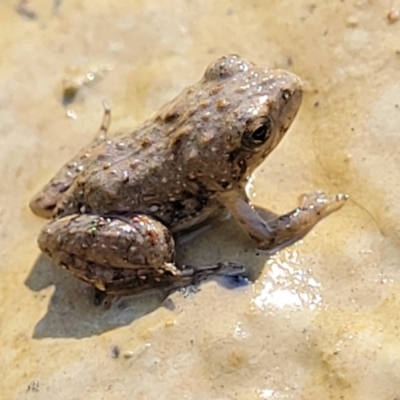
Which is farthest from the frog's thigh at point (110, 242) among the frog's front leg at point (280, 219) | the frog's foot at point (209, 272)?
the frog's front leg at point (280, 219)

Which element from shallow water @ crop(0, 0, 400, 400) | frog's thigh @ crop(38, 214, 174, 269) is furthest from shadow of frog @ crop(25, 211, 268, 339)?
frog's thigh @ crop(38, 214, 174, 269)

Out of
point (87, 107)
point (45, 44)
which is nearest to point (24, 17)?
point (45, 44)

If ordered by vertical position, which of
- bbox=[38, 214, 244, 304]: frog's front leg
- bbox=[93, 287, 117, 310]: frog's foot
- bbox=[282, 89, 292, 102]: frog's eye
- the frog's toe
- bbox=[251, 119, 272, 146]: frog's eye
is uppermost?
bbox=[282, 89, 292, 102]: frog's eye

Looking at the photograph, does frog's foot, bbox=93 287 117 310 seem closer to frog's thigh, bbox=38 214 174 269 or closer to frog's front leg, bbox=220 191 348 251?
frog's thigh, bbox=38 214 174 269

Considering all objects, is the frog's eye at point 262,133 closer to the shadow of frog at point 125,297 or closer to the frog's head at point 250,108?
the frog's head at point 250,108

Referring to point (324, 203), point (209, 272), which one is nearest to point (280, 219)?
point (324, 203)

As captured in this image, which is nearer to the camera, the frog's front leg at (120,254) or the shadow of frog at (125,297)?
the frog's front leg at (120,254)
